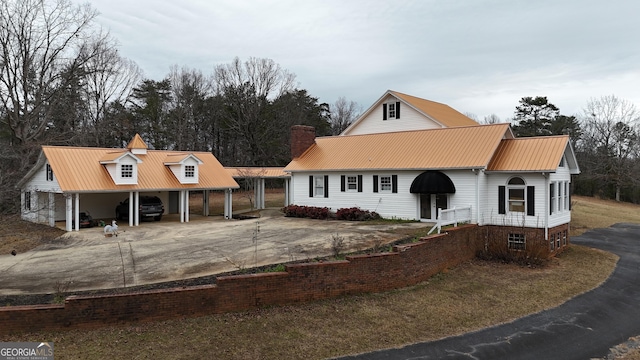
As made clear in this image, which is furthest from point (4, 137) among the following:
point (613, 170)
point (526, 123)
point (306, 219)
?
point (613, 170)

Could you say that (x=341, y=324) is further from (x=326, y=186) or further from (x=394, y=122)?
(x=394, y=122)

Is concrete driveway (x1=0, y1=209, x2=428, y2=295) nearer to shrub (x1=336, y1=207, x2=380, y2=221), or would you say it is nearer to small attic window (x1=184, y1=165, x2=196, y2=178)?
shrub (x1=336, y1=207, x2=380, y2=221)

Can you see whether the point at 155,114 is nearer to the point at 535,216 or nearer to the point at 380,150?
the point at 380,150

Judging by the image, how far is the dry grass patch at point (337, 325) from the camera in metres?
7.77

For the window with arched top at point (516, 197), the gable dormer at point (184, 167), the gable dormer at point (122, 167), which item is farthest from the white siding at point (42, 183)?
the window with arched top at point (516, 197)

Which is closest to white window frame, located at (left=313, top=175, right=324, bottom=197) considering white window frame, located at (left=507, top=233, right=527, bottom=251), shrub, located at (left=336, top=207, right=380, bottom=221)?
shrub, located at (left=336, top=207, right=380, bottom=221)

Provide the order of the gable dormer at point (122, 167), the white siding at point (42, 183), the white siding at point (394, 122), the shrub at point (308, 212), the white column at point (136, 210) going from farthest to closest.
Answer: the white siding at point (394, 122) → the shrub at point (308, 212) → the white column at point (136, 210) → the gable dormer at point (122, 167) → the white siding at point (42, 183)

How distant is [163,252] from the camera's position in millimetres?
14453

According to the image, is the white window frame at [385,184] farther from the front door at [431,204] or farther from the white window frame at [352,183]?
the front door at [431,204]

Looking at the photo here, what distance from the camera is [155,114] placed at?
46.8 metres

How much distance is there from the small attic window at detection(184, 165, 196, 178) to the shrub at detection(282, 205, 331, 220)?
6.48 meters

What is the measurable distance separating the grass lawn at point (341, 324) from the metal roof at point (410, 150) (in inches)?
285

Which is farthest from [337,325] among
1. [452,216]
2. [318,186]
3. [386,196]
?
[318,186]

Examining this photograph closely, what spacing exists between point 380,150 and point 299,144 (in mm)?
6801
